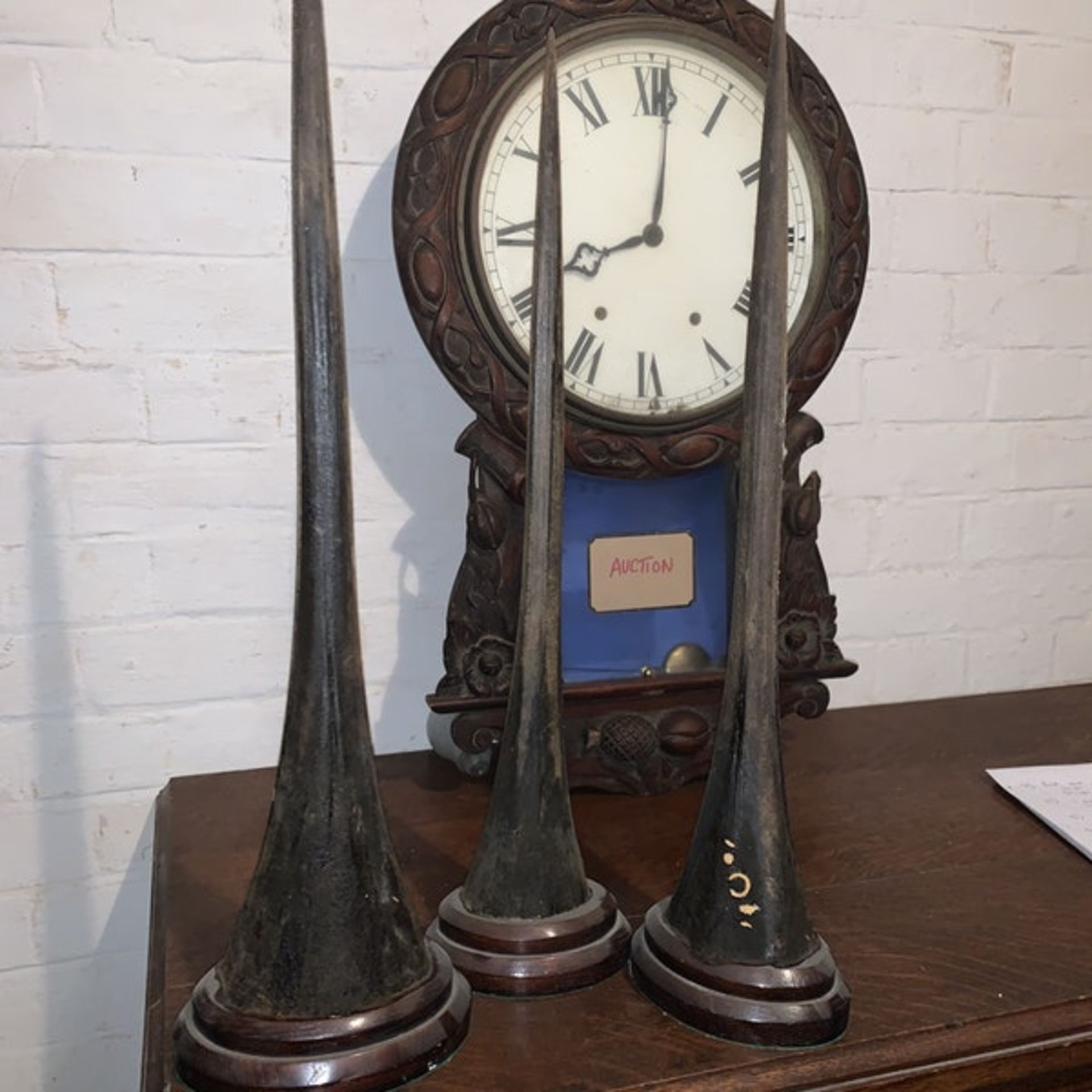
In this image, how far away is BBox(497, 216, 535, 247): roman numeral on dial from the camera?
0.91 meters

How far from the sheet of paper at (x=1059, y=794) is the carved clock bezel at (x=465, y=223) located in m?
0.39

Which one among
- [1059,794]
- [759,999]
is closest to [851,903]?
[759,999]

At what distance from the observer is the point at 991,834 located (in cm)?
91


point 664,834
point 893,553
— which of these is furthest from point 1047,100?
point 664,834

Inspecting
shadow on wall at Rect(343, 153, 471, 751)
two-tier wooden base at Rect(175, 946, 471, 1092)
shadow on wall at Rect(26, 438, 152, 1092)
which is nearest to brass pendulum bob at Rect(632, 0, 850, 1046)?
two-tier wooden base at Rect(175, 946, 471, 1092)

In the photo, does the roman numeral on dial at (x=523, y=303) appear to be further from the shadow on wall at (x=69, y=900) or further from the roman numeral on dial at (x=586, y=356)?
the shadow on wall at (x=69, y=900)

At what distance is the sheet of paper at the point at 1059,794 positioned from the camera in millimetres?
904

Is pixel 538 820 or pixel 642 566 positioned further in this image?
pixel 642 566

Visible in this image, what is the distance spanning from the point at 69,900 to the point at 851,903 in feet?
2.53

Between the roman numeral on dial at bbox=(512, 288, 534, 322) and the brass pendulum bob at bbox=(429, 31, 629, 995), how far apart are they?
267 millimetres

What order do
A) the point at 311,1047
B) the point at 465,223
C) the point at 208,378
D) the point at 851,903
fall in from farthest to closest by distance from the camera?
the point at 208,378
the point at 465,223
the point at 851,903
the point at 311,1047

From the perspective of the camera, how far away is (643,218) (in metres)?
0.94

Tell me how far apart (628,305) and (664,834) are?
433mm

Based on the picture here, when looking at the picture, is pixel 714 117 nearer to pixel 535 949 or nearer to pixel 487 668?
pixel 487 668
